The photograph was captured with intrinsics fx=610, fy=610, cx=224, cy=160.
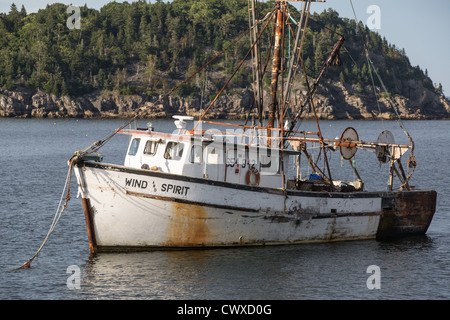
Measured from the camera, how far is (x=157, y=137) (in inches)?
969

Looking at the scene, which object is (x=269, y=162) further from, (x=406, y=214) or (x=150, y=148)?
(x=406, y=214)

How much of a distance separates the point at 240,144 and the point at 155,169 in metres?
3.68

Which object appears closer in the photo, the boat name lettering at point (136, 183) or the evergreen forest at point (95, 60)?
the boat name lettering at point (136, 183)

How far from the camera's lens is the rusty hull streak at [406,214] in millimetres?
28688

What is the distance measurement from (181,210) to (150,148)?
314 centimetres

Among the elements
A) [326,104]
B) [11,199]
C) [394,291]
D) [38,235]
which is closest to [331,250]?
[394,291]

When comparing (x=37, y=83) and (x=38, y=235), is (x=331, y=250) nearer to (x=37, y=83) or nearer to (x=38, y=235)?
(x=38, y=235)

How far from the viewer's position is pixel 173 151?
24516 millimetres

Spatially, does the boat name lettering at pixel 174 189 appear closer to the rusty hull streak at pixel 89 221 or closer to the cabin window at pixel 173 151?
the cabin window at pixel 173 151

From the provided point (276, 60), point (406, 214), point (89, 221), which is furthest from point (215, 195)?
point (406, 214)

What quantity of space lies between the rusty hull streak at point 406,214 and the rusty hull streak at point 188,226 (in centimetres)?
931

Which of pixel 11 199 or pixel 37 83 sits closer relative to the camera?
pixel 11 199

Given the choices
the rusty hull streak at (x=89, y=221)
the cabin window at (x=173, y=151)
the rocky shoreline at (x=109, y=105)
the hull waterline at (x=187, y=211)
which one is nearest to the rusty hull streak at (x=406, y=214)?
the hull waterline at (x=187, y=211)
